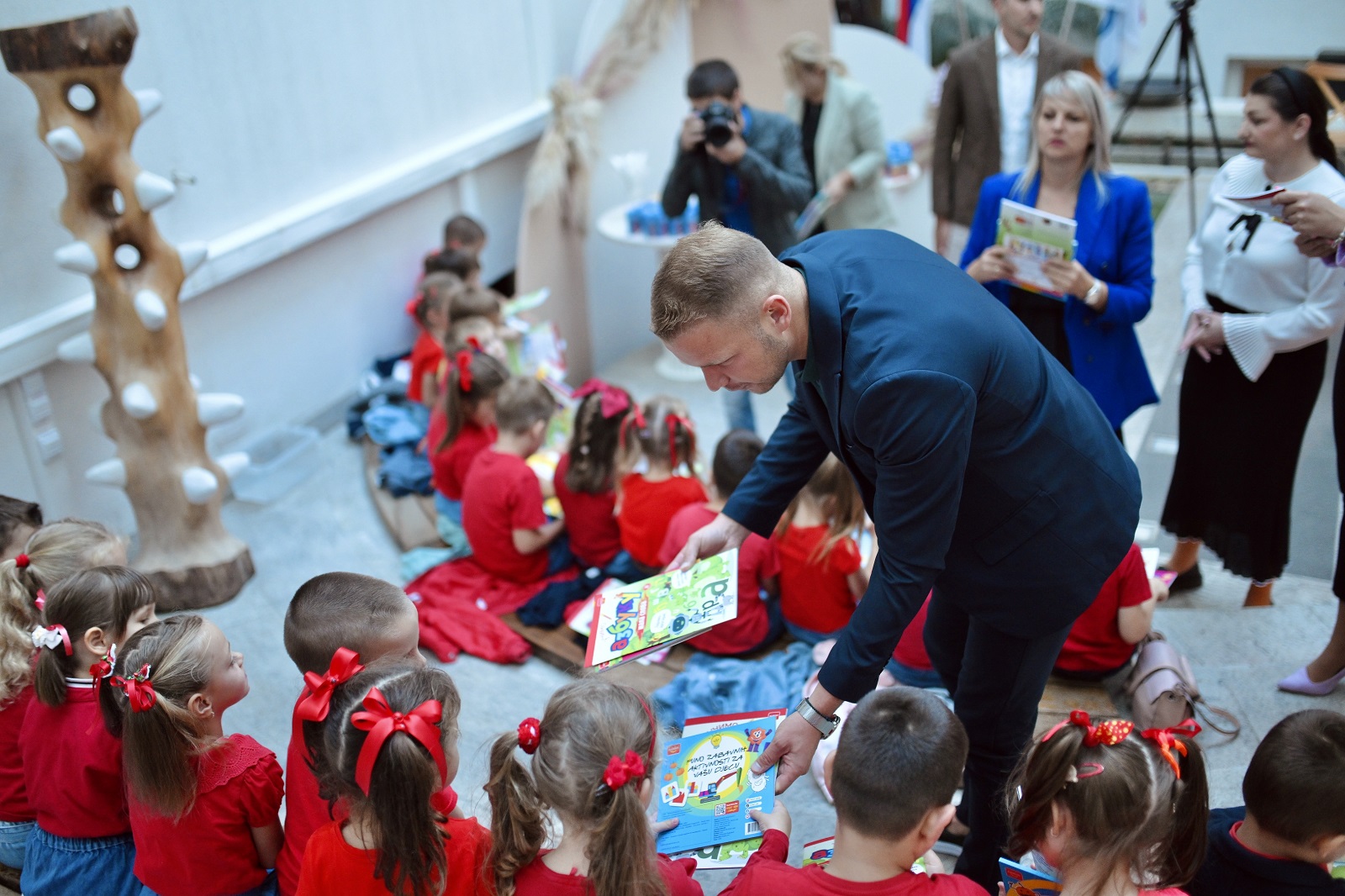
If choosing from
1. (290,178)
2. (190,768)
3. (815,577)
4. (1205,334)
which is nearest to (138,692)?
(190,768)

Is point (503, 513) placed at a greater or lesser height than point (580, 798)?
lesser

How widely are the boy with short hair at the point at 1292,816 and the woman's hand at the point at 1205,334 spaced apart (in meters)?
1.42

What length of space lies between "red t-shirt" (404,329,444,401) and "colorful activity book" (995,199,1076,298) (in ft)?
8.65

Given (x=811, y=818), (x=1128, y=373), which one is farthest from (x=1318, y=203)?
(x=811, y=818)

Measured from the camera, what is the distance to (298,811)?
2113 mm

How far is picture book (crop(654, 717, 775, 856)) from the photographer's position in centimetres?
203

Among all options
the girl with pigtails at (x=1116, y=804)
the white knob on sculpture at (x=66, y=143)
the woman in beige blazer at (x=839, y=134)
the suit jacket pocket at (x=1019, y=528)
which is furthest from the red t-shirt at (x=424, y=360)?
the girl with pigtails at (x=1116, y=804)

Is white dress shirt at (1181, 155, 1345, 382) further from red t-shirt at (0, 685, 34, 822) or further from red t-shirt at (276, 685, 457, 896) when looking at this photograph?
red t-shirt at (0, 685, 34, 822)

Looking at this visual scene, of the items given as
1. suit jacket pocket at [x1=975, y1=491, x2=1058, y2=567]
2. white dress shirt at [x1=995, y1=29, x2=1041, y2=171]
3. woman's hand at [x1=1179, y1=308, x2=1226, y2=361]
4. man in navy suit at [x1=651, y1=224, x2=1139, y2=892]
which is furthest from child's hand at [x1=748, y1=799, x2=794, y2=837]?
white dress shirt at [x1=995, y1=29, x2=1041, y2=171]

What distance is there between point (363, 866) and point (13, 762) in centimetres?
118

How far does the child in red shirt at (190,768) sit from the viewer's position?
1.96 meters

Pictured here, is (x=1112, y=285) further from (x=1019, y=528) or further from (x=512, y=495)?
(x=512, y=495)

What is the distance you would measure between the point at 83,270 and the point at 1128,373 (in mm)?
3270

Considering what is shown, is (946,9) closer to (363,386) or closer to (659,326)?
(363,386)
